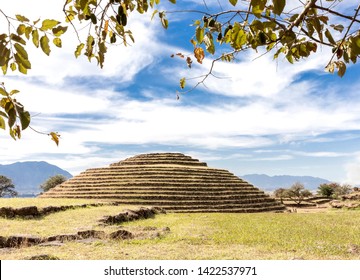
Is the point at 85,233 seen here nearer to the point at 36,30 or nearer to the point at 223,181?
the point at 36,30

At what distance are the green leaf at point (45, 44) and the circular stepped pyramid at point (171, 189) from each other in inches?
1195

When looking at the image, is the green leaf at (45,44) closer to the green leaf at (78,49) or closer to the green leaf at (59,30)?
the green leaf at (59,30)

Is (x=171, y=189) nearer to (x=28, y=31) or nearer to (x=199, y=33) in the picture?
(x=199, y=33)

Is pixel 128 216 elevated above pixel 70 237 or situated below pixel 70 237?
below

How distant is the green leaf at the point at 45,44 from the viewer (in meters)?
2.71

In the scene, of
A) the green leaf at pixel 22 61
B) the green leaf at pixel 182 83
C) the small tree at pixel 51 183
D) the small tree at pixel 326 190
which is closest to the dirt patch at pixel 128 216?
the green leaf at pixel 182 83

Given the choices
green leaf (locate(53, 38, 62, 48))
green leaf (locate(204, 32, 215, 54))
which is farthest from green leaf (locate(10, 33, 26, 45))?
green leaf (locate(204, 32, 215, 54))

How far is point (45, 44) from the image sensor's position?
2740 millimetres

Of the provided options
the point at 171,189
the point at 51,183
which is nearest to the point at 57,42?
the point at 171,189

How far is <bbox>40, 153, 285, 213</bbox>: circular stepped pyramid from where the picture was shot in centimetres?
3453

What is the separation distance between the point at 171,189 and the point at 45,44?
3440 centimetres

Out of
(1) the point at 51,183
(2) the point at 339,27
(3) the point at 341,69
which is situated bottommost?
(1) the point at 51,183

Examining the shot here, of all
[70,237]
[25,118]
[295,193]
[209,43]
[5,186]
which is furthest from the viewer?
[5,186]

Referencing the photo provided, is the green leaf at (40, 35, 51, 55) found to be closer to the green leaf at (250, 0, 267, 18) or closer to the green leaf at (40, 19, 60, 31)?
the green leaf at (40, 19, 60, 31)
